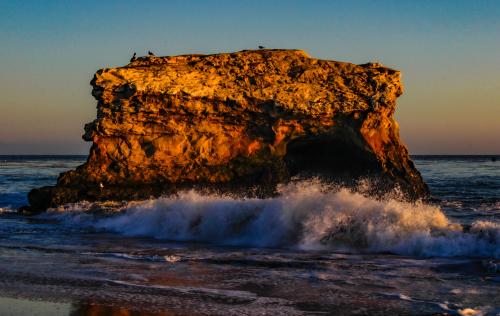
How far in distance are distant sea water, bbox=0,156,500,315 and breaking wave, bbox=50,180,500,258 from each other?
0.10ft

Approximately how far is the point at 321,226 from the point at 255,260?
2884 mm

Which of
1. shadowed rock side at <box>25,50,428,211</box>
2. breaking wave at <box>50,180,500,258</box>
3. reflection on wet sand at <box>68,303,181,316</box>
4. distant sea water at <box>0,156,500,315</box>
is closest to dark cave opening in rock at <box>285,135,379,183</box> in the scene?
shadowed rock side at <box>25,50,428,211</box>

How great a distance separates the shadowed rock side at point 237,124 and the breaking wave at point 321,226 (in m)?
8.91

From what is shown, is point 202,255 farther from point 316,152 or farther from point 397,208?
point 316,152

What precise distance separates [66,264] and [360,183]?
1967 centimetres

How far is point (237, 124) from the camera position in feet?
95.6

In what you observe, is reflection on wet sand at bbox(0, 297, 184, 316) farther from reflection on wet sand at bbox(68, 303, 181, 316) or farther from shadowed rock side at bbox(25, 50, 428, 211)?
shadowed rock side at bbox(25, 50, 428, 211)

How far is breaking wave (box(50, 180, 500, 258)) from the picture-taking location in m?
12.9

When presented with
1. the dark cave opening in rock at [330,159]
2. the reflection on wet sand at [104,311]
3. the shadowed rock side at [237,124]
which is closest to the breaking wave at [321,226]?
the reflection on wet sand at [104,311]

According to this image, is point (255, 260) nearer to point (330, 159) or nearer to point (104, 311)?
point (104, 311)

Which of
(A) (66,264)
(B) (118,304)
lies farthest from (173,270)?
(B) (118,304)

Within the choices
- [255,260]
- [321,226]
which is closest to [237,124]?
[321,226]

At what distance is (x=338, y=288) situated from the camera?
9.23m

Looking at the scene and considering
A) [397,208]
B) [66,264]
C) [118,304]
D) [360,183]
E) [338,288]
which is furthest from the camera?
[360,183]
